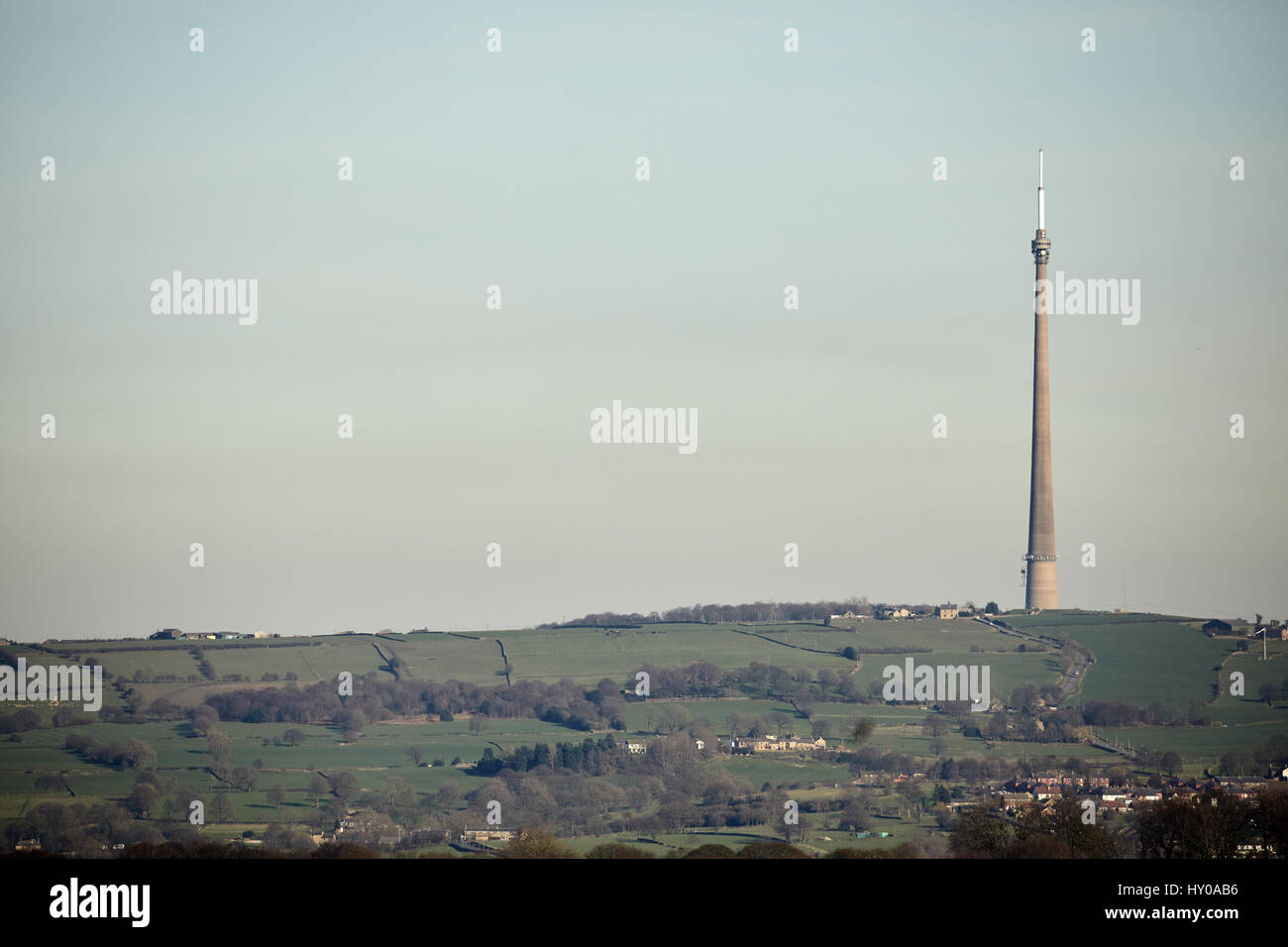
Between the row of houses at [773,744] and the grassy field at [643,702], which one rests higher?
the grassy field at [643,702]

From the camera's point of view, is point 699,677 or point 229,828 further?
point 699,677

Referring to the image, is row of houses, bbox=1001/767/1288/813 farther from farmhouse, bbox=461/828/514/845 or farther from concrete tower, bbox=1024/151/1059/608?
concrete tower, bbox=1024/151/1059/608

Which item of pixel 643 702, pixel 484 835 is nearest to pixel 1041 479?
pixel 643 702

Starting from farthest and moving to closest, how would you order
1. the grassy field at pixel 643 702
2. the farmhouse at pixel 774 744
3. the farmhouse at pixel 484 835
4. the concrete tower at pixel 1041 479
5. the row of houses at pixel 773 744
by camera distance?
the concrete tower at pixel 1041 479, the farmhouse at pixel 774 744, the row of houses at pixel 773 744, the grassy field at pixel 643 702, the farmhouse at pixel 484 835

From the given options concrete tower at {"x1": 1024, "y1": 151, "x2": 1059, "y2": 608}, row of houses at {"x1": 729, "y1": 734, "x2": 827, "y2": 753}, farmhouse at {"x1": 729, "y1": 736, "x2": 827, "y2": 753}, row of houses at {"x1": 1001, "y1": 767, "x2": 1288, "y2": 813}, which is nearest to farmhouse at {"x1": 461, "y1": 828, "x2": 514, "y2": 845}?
row of houses at {"x1": 1001, "y1": 767, "x2": 1288, "y2": 813}

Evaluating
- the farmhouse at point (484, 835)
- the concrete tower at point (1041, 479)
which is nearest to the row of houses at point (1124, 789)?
the farmhouse at point (484, 835)

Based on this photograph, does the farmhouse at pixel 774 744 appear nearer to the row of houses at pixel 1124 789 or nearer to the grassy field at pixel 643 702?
the grassy field at pixel 643 702

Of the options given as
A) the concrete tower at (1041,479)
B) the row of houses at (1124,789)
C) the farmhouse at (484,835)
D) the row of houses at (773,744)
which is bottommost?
the farmhouse at (484,835)
